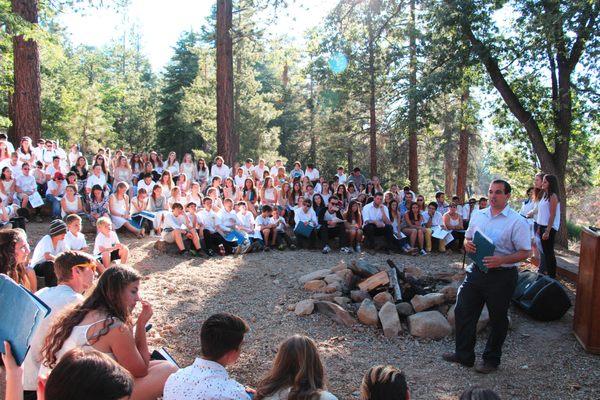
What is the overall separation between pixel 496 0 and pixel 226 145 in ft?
25.3

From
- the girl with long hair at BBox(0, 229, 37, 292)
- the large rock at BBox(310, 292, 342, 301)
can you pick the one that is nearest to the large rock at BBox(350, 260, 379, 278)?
the large rock at BBox(310, 292, 342, 301)

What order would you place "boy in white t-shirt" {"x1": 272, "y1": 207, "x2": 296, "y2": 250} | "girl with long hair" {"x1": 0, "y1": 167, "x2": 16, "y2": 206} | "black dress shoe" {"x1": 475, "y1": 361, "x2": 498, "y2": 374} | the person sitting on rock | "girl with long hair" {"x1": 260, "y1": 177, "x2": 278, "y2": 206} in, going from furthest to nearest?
"girl with long hair" {"x1": 260, "y1": 177, "x2": 278, "y2": 206}, "boy in white t-shirt" {"x1": 272, "y1": 207, "x2": 296, "y2": 250}, "girl with long hair" {"x1": 0, "y1": 167, "x2": 16, "y2": 206}, "black dress shoe" {"x1": 475, "y1": 361, "x2": 498, "y2": 374}, the person sitting on rock

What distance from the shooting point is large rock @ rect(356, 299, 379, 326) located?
18.5 ft

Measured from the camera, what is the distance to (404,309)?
5793 mm

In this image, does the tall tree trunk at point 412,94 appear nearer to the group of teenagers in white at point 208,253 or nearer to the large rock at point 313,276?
the group of teenagers in white at point 208,253

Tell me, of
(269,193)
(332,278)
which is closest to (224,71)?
(269,193)

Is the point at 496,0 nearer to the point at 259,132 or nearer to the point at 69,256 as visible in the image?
the point at 69,256

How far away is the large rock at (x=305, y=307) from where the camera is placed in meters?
5.90

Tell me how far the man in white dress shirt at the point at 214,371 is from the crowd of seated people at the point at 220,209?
6.30 meters

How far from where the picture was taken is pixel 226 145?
1382 cm

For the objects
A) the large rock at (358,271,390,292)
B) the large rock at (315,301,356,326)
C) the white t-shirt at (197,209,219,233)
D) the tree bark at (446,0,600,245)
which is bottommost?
the large rock at (315,301,356,326)

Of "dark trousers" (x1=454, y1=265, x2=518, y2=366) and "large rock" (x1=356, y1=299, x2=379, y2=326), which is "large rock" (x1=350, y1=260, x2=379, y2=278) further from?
"dark trousers" (x1=454, y1=265, x2=518, y2=366)

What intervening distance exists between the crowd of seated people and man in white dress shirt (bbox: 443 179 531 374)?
5308 millimetres

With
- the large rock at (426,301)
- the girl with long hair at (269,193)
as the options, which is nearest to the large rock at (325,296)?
the large rock at (426,301)
